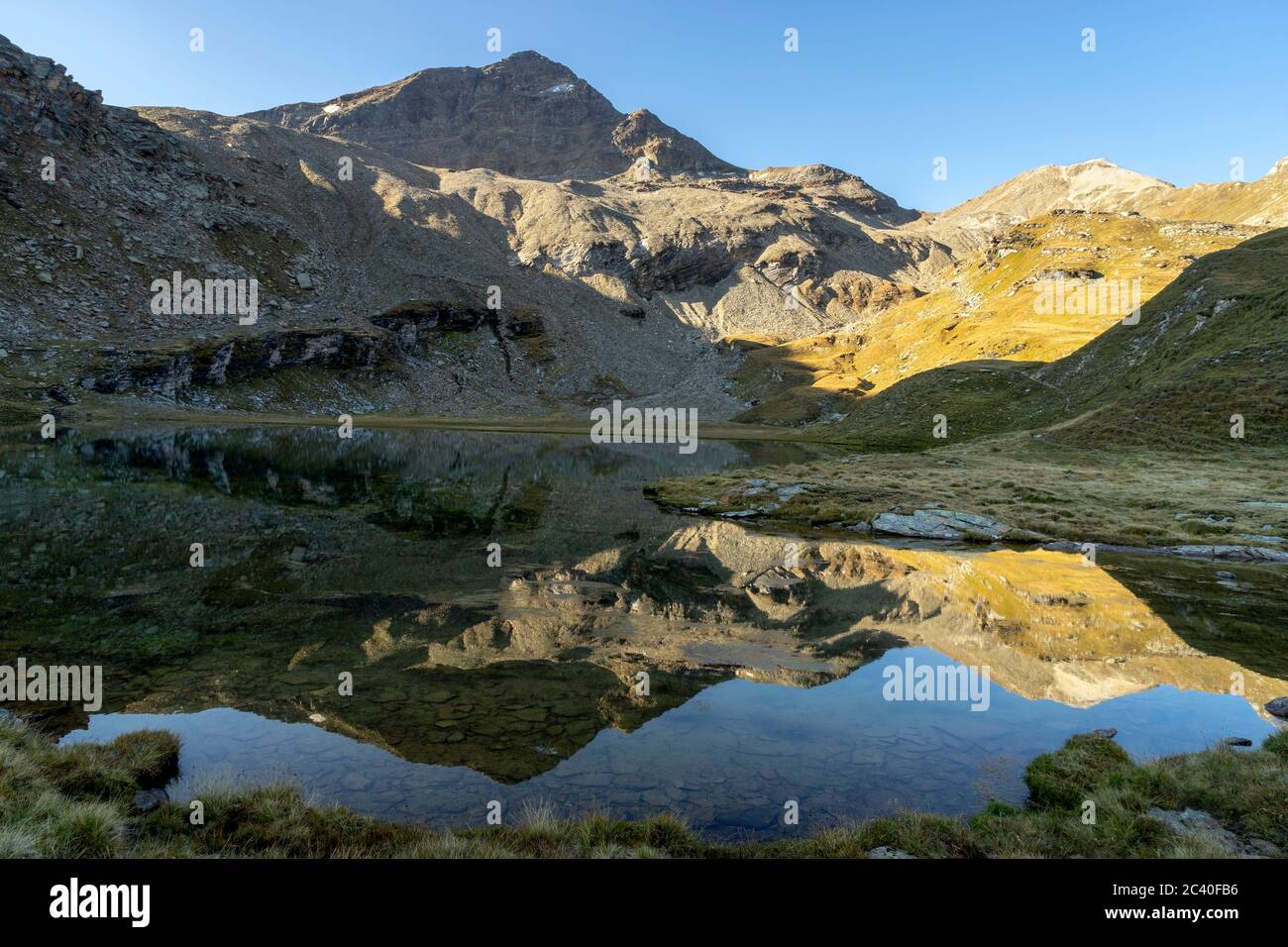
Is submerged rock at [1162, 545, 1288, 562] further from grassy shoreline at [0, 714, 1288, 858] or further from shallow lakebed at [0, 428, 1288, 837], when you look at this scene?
grassy shoreline at [0, 714, 1288, 858]

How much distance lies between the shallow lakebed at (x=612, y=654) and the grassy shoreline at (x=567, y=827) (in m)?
1.06

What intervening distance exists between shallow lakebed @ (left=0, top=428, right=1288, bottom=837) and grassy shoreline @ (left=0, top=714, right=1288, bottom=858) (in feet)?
3.46

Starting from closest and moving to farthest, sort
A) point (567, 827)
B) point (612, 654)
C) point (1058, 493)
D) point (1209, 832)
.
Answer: point (1209, 832)
point (567, 827)
point (612, 654)
point (1058, 493)

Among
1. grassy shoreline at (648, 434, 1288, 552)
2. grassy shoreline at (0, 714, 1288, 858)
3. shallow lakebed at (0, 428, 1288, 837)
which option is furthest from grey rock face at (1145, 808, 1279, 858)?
grassy shoreline at (648, 434, 1288, 552)

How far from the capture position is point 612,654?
18875mm

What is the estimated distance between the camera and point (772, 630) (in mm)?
21547

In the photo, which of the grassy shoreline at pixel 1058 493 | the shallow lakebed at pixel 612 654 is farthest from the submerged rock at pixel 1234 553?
the shallow lakebed at pixel 612 654

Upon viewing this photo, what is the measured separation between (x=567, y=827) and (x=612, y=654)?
917 centimetres

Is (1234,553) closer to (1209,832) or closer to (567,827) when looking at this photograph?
(1209,832)

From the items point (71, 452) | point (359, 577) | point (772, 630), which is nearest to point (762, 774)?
point (772, 630)

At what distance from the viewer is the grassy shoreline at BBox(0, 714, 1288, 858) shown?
8.52m

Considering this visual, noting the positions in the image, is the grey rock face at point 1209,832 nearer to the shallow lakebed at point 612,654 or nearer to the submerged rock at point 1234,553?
the shallow lakebed at point 612,654

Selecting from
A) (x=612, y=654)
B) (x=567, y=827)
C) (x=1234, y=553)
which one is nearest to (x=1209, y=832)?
(x=567, y=827)
